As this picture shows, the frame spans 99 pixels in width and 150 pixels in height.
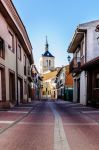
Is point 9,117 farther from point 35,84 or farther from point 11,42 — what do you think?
point 35,84

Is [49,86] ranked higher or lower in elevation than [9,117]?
higher

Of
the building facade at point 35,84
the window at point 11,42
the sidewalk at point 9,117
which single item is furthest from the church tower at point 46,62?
the sidewalk at point 9,117

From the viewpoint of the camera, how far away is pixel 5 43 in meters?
19.3

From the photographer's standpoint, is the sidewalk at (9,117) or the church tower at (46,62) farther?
the church tower at (46,62)

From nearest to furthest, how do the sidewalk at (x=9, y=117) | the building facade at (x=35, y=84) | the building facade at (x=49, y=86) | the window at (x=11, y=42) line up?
the sidewalk at (x=9, y=117) < the window at (x=11, y=42) < the building facade at (x=35, y=84) < the building facade at (x=49, y=86)

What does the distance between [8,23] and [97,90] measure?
302 inches

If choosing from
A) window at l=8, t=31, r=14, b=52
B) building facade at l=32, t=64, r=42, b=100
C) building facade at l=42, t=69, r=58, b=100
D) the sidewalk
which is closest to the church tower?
building facade at l=42, t=69, r=58, b=100

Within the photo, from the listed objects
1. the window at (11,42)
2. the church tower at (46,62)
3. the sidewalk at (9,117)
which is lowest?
the sidewalk at (9,117)

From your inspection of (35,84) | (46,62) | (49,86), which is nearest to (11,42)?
(35,84)

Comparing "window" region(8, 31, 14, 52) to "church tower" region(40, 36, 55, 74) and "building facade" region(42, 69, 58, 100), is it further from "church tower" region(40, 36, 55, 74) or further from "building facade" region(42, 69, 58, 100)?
"church tower" region(40, 36, 55, 74)

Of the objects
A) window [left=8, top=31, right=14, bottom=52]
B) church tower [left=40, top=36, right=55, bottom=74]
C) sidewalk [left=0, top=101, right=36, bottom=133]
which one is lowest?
sidewalk [left=0, top=101, right=36, bottom=133]

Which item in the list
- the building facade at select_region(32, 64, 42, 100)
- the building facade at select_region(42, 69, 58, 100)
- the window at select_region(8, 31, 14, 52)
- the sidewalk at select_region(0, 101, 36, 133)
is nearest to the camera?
the sidewalk at select_region(0, 101, 36, 133)

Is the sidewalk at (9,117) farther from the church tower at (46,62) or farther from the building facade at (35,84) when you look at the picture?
the church tower at (46,62)

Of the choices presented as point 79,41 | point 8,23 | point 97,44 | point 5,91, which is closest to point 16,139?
point 5,91
